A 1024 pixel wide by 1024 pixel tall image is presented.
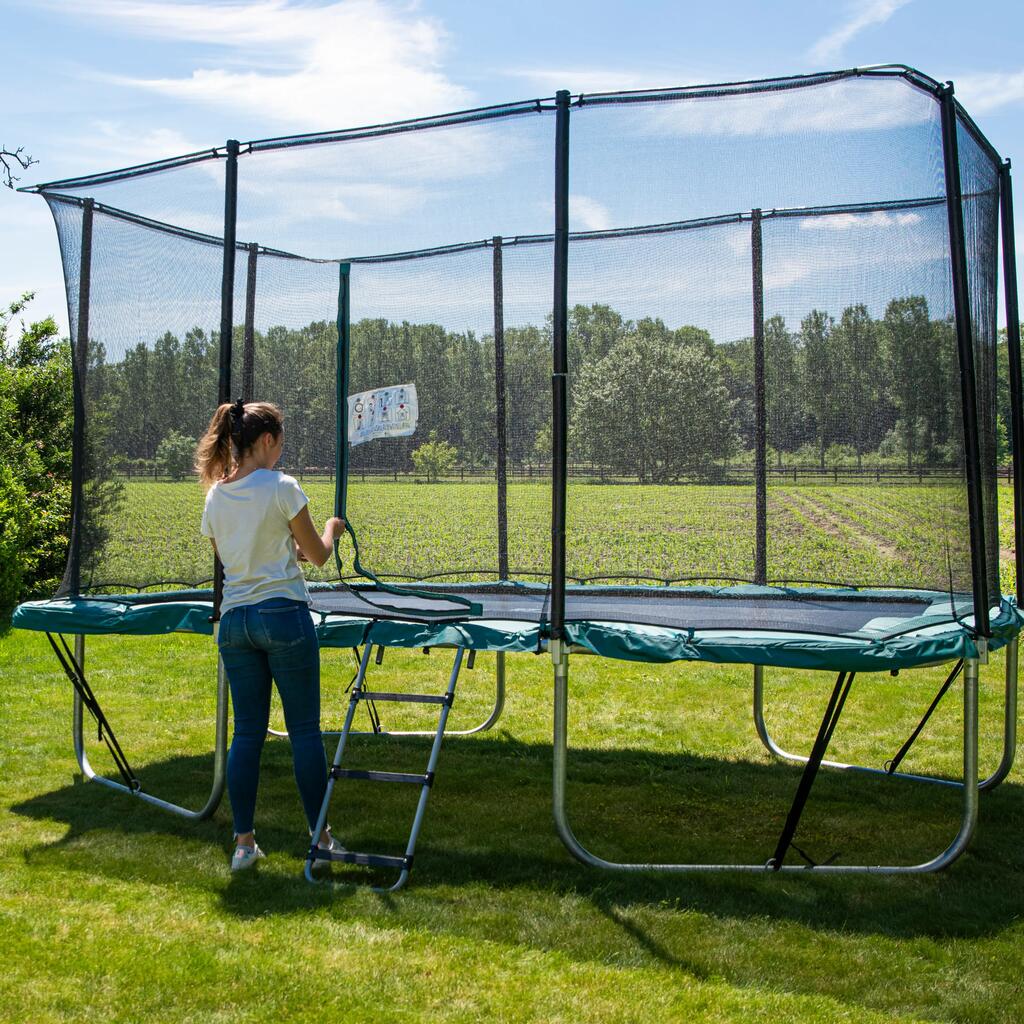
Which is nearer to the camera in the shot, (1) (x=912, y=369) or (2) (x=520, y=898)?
(2) (x=520, y=898)

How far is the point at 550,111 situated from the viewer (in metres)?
3.75

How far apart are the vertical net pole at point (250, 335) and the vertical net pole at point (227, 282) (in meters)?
0.85

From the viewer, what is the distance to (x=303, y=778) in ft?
12.0

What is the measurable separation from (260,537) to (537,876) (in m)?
1.36

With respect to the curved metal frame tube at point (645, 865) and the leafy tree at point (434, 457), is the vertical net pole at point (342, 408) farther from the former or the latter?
the curved metal frame tube at point (645, 865)

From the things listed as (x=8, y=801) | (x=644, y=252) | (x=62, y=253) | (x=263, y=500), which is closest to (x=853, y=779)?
(x=644, y=252)

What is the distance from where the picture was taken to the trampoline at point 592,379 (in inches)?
145

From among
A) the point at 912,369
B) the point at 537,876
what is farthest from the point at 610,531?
the point at 537,876

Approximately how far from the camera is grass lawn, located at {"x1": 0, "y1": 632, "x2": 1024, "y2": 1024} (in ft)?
9.15

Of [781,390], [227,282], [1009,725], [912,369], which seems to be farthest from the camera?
[1009,725]

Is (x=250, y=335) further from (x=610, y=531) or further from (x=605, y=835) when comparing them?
(x=605, y=835)

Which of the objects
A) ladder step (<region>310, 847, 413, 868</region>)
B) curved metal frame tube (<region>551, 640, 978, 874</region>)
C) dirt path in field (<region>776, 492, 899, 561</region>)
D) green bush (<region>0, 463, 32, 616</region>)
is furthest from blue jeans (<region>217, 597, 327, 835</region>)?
green bush (<region>0, 463, 32, 616</region>)

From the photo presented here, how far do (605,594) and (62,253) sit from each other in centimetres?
270

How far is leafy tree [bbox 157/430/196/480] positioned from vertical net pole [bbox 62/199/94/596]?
33cm
